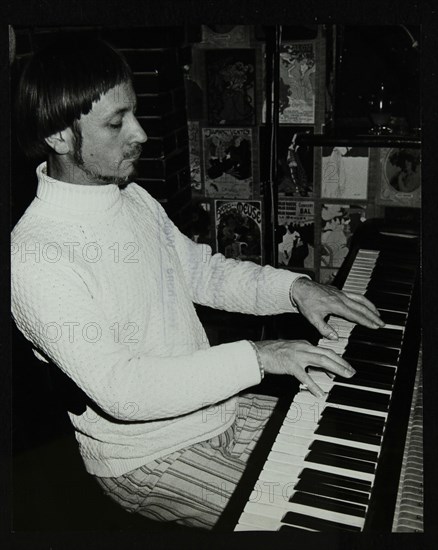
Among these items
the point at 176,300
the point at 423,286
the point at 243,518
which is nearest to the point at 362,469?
the point at 243,518

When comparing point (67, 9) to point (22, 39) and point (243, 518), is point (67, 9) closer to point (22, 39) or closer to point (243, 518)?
point (22, 39)

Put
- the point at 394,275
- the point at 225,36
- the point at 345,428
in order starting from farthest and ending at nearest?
the point at 394,275 < the point at 225,36 < the point at 345,428

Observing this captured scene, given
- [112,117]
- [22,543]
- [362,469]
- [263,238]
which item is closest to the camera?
[362,469]

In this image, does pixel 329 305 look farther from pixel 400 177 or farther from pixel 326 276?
pixel 400 177

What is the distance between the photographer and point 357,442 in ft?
4.52

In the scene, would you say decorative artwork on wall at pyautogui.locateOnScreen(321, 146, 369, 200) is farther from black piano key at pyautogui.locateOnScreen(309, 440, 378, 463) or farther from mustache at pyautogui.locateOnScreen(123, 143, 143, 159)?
black piano key at pyautogui.locateOnScreen(309, 440, 378, 463)

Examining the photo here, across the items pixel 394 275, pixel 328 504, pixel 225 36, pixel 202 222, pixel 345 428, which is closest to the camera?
pixel 328 504

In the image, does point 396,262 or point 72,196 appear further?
point 396,262

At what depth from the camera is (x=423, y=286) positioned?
154cm

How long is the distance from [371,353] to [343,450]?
0.93 ft

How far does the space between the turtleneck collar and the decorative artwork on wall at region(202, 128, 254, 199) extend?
0.24 metres

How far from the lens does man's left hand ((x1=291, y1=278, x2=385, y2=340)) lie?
160cm

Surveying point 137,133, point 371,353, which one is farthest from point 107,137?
point 371,353

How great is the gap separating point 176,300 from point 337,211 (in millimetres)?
447
